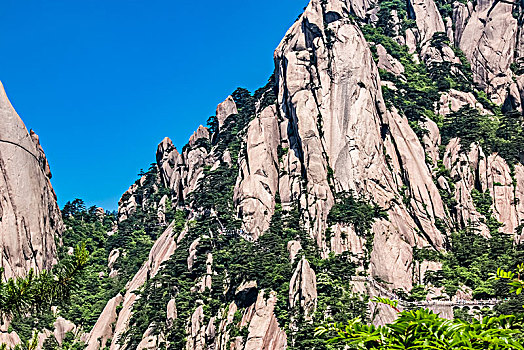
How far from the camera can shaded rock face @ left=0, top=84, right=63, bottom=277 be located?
2559 inches

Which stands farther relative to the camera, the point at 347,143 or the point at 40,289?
the point at 347,143

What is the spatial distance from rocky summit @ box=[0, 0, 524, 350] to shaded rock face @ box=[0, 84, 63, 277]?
19 cm

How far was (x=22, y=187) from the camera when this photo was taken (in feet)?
226

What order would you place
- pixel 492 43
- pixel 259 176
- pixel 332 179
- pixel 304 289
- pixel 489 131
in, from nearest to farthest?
pixel 304 289
pixel 332 179
pixel 259 176
pixel 489 131
pixel 492 43

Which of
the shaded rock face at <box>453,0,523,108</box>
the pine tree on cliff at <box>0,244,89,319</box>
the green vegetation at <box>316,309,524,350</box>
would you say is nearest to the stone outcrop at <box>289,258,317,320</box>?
the pine tree on cliff at <box>0,244,89,319</box>

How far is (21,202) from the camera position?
68188 millimetres

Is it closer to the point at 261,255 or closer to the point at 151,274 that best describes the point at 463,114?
the point at 261,255

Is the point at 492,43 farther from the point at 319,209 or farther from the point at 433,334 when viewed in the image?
the point at 433,334

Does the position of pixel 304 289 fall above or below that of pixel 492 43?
below

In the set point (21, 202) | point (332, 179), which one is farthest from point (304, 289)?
point (21, 202)

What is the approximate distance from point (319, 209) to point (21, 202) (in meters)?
34.5

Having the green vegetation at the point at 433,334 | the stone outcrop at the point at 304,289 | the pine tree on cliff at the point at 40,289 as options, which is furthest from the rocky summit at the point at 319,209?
the green vegetation at the point at 433,334

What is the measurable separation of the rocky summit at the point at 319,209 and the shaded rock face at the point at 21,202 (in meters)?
0.19

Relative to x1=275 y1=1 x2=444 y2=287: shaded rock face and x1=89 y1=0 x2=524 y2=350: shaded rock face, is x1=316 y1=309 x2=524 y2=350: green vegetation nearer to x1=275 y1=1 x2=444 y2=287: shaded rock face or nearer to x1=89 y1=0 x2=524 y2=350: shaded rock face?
x1=89 y1=0 x2=524 y2=350: shaded rock face
